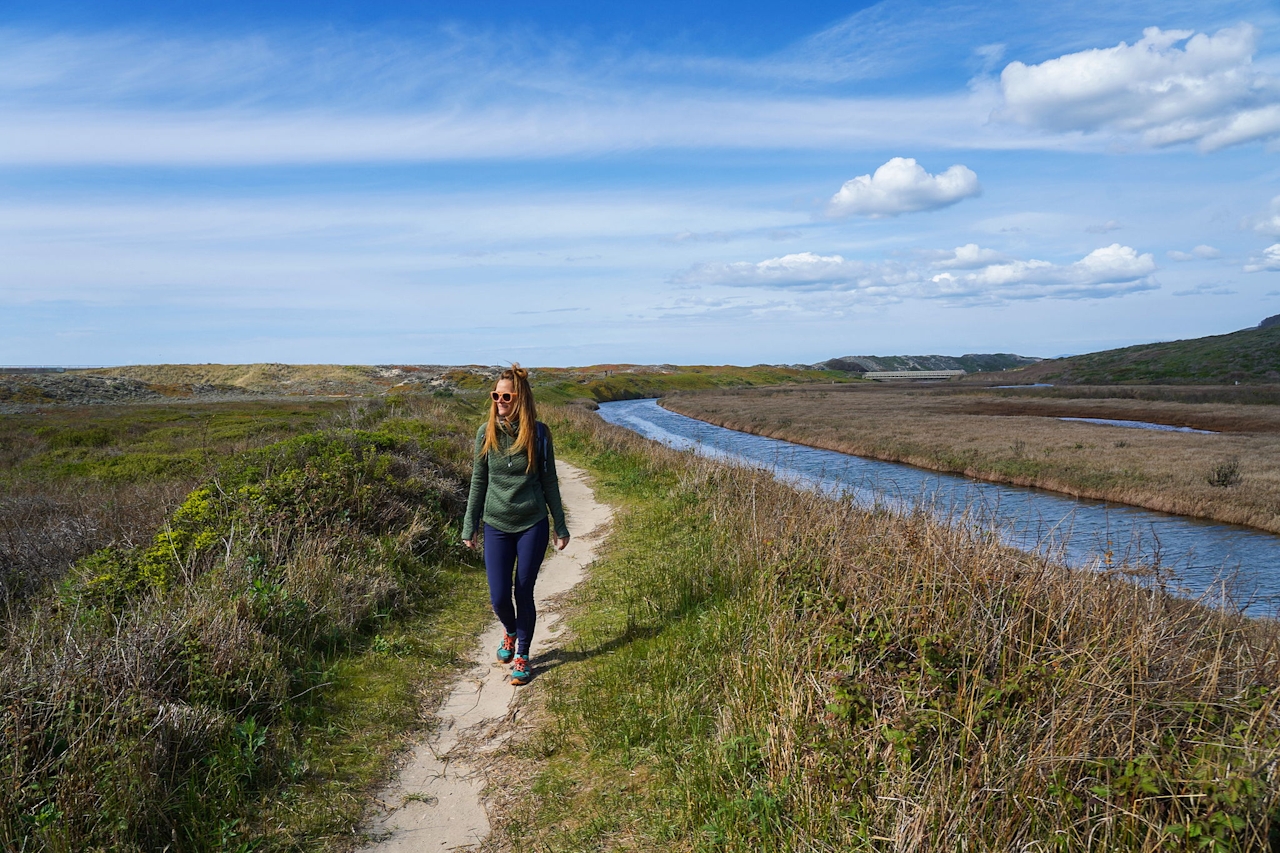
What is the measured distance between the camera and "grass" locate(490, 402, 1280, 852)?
3.21m

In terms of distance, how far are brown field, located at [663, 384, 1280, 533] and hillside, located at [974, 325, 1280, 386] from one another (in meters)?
27.5

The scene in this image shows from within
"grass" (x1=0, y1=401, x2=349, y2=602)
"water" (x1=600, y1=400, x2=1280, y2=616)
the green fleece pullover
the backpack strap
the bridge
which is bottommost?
"water" (x1=600, y1=400, x2=1280, y2=616)

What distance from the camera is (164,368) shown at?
105m

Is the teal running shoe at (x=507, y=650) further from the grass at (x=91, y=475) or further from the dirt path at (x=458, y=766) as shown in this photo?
the grass at (x=91, y=475)

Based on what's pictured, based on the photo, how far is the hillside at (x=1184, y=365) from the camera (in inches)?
2941

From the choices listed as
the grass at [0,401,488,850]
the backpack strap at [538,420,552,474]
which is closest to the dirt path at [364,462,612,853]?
the grass at [0,401,488,850]

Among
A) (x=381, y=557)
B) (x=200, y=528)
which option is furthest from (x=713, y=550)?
(x=200, y=528)

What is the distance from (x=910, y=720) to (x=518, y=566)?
140 inches

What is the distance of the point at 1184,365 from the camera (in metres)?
83.7

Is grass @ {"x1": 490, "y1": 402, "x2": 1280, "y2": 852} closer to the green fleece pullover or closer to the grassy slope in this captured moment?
the green fleece pullover

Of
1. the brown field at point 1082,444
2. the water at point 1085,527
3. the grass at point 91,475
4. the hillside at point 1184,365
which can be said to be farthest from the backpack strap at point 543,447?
the hillside at point 1184,365

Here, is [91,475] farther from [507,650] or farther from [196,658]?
[507,650]

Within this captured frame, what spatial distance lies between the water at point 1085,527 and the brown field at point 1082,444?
0.66 meters

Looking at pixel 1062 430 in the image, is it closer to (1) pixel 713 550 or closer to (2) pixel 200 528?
(1) pixel 713 550
